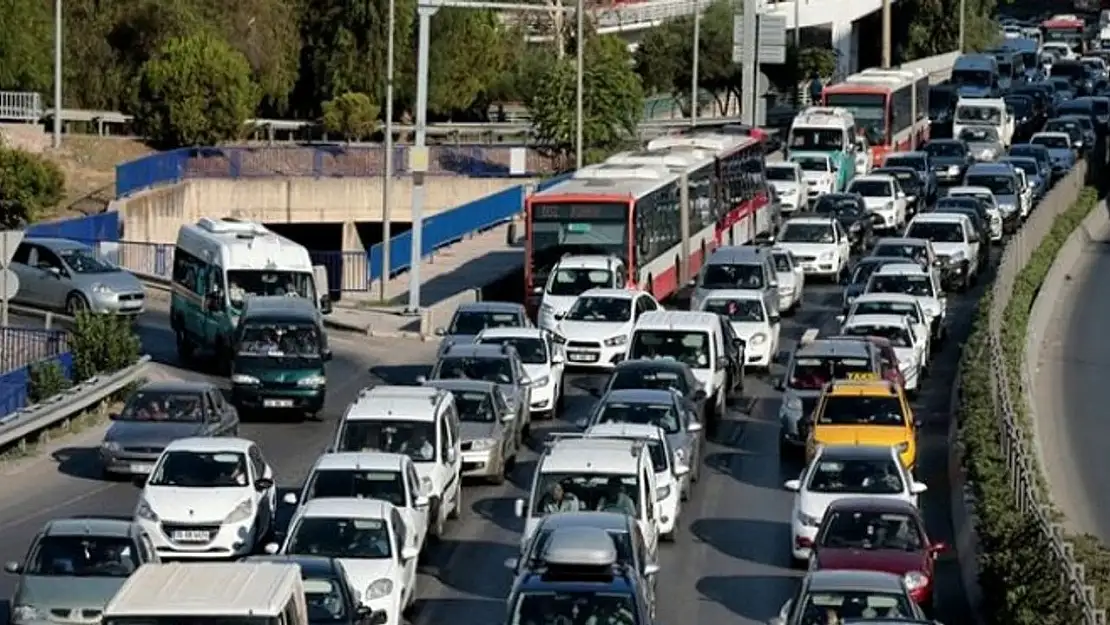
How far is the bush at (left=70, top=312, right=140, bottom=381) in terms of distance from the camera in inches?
1724

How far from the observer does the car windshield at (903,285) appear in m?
49.4

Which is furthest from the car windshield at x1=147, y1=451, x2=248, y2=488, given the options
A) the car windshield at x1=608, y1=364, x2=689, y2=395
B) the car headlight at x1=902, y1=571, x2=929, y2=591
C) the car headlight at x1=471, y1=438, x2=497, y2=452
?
the car windshield at x1=608, y1=364, x2=689, y2=395

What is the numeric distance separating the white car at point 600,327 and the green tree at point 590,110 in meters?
34.6

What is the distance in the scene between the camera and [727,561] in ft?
104

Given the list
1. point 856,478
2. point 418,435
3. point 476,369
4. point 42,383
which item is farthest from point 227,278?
point 856,478

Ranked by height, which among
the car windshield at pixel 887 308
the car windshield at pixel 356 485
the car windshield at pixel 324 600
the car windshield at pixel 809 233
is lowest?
the car windshield at pixel 324 600

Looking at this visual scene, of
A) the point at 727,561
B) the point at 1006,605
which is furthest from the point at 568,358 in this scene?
the point at 1006,605

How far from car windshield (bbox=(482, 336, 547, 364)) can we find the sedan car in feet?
20.7

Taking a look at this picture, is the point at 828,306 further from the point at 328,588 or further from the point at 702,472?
the point at 328,588

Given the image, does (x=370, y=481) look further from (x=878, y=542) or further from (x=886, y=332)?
(x=886, y=332)

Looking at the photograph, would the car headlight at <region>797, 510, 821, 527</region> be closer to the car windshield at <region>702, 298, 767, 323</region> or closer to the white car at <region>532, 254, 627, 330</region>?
the car windshield at <region>702, 298, 767, 323</region>

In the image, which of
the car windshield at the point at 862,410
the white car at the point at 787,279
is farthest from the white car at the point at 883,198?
the car windshield at the point at 862,410

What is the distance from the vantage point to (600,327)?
151 feet

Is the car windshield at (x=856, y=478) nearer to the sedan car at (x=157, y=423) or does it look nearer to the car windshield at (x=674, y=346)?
the sedan car at (x=157, y=423)
